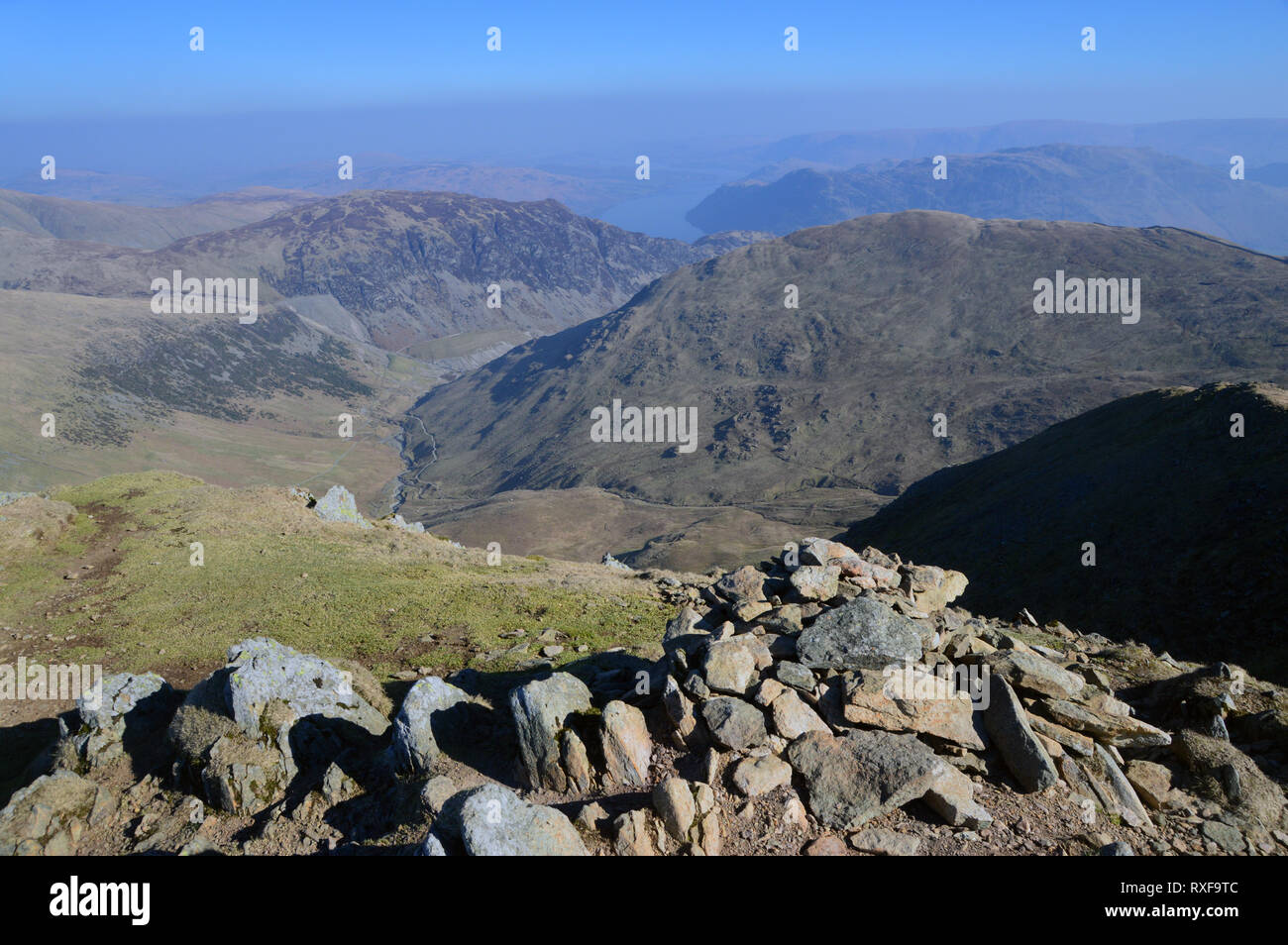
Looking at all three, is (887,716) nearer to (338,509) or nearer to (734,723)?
(734,723)

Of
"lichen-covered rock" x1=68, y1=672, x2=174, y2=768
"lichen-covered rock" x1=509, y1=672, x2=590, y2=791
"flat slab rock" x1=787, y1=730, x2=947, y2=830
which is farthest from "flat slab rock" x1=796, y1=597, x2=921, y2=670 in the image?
"lichen-covered rock" x1=68, y1=672, x2=174, y2=768

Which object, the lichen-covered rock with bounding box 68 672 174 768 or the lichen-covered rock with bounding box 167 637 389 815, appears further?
the lichen-covered rock with bounding box 68 672 174 768

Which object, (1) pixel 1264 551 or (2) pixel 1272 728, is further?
(1) pixel 1264 551

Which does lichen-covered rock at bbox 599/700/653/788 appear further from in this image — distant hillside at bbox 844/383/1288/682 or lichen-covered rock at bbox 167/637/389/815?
distant hillside at bbox 844/383/1288/682

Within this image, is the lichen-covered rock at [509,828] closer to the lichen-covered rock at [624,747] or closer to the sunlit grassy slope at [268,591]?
the lichen-covered rock at [624,747]

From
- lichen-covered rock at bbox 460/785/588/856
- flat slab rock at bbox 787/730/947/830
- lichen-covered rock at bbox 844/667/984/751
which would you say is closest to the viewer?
lichen-covered rock at bbox 460/785/588/856
